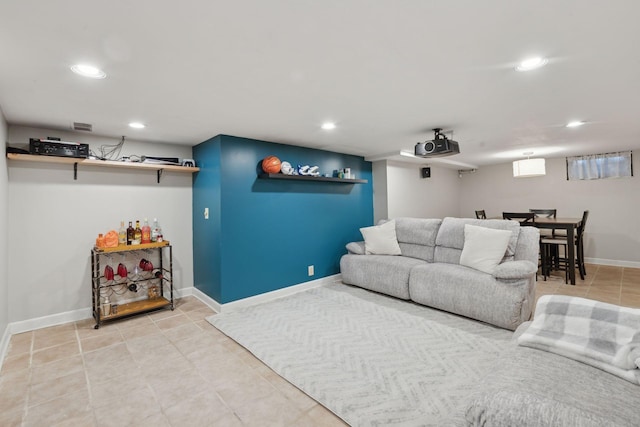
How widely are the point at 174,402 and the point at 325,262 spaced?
2.89 meters

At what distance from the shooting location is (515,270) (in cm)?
285

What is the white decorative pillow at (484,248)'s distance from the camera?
3.20m

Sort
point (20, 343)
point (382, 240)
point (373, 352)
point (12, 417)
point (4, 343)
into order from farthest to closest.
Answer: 1. point (382, 240)
2. point (20, 343)
3. point (4, 343)
4. point (373, 352)
5. point (12, 417)

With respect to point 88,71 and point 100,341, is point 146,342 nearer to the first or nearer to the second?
point 100,341

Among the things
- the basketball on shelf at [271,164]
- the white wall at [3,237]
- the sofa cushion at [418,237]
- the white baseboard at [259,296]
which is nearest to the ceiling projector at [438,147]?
the sofa cushion at [418,237]

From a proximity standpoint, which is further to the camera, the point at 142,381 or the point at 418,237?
the point at 418,237

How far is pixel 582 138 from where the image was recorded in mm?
4172

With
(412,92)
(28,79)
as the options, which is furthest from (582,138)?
(28,79)

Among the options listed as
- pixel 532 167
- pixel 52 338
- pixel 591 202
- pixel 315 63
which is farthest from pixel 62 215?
pixel 591 202

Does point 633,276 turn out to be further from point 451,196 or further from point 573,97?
point 573,97

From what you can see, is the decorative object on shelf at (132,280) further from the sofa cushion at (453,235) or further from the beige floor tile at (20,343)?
the sofa cushion at (453,235)

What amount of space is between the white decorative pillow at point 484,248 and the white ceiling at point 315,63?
123 cm

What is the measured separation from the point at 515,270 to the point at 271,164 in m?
2.88

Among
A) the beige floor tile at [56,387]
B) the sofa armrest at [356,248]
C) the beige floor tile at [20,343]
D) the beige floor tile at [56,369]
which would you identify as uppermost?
the sofa armrest at [356,248]
